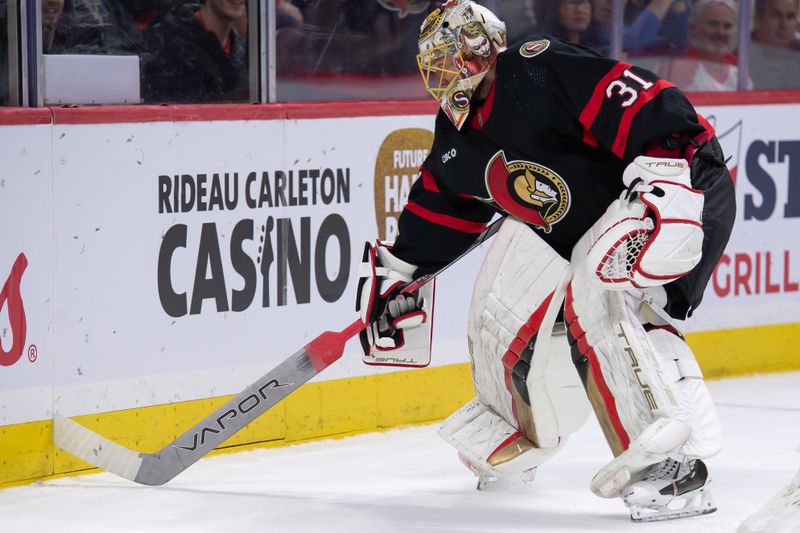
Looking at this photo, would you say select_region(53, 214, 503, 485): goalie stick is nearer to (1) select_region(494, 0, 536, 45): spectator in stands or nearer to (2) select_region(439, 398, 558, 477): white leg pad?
(2) select_region(439, 398, 558, 477): white leg pad

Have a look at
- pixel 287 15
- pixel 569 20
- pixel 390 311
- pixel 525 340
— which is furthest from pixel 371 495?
pixel 569 20

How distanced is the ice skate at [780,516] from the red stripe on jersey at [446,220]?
0.95m

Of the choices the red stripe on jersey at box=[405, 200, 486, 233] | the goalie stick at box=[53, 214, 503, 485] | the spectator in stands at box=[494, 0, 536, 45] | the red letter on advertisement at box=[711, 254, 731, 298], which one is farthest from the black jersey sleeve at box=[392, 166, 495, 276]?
the red letter on advertisement at box=[711, 254, 731, 298]

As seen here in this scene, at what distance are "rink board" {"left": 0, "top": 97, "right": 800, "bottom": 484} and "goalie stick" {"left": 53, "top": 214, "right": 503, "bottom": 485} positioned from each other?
128mm

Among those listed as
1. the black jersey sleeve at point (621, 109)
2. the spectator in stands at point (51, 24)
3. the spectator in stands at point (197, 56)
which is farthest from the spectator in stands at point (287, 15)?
the black jersey sleeve at point (621, 109)

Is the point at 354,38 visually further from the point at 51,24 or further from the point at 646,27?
the point at 646,27

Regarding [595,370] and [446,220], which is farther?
[446,220]

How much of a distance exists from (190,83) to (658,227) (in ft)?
5.59

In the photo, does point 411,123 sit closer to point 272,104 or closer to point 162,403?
point 272,104

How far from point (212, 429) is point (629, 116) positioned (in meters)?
1.30

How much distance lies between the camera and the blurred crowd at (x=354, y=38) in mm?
4141

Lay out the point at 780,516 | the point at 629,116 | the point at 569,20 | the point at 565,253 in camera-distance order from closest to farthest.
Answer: the point at 780,516
the point at 629,116
the point at 565,253
the point at 569,20

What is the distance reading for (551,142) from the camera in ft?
10.7

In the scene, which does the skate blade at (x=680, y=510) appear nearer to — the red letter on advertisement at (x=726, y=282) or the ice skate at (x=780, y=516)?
the ice skate at (x=780, y=516)
